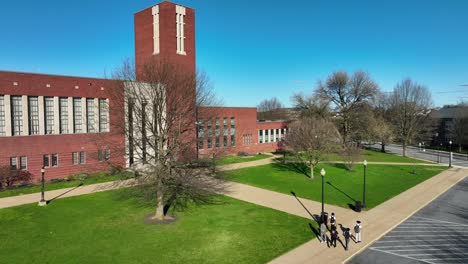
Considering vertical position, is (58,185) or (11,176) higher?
(11,176)

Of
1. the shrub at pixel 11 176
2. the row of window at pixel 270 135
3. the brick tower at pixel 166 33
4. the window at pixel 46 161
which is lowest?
the shrub at pixel 11 176

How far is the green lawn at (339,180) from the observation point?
86.1 ft

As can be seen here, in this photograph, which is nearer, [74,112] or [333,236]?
[333,236]

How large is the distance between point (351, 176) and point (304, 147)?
6.90 meters

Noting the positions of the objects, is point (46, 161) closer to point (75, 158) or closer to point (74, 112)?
point (75, 158)

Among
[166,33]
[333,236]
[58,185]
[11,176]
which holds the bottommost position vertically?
[333,236]

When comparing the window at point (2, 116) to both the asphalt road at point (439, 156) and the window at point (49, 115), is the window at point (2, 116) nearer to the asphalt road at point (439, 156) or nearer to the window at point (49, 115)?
the window at point (49, 115)

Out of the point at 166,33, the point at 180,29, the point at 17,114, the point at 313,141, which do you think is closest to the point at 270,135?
the point at 313,141

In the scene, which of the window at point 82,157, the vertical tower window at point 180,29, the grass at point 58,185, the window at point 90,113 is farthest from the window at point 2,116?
the vertical tower window at point 180,29

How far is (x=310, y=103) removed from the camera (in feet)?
187

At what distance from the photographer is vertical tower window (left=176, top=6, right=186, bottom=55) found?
39.5 meters

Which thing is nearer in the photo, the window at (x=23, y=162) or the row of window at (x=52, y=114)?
the row of window at (x=52, y=114)

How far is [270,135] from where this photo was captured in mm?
59906

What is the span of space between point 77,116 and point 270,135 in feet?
119
